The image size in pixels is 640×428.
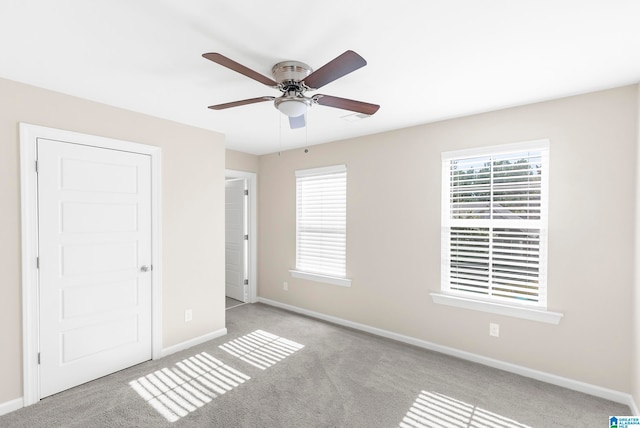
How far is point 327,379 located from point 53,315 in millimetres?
2289

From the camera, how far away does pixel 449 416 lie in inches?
85.8

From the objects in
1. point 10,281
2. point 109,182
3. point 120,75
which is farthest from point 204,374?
point 120,75

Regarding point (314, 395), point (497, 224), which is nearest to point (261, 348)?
point (314, 395)

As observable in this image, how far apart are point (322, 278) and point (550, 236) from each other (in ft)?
8.48

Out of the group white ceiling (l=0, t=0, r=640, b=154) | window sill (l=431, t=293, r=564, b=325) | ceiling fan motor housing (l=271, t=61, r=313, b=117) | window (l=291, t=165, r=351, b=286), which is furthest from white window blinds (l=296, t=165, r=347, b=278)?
ceiling fan motor housing (l=271, t=61, r=313, b=117)

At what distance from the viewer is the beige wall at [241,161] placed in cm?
452

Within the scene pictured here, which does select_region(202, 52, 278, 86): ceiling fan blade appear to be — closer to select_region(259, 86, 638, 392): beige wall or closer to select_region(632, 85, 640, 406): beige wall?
select_region(259, 86, 638, 392): beige wall

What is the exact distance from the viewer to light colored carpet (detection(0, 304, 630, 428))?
2.13 m

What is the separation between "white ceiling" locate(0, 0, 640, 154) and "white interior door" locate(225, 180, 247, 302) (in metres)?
2.44

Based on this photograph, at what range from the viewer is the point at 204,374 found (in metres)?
2.74

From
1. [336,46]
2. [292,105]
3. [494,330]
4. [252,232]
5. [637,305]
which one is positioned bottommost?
[494,330]

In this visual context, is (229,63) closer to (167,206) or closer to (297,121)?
(297,121)

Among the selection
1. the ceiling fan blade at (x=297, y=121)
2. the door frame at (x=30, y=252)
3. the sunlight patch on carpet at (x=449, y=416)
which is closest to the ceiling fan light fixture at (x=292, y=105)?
the ceiling fan blade at (x=297, y=121)

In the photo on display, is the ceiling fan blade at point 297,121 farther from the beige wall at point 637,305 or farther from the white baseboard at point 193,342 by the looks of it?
the white baseboard at point 193,342
